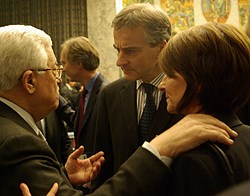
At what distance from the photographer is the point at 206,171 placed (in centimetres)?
125

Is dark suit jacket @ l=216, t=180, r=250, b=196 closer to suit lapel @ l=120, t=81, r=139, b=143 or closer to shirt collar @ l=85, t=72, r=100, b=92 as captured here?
suit lapel @ l=120, t=81, r=139, b=143

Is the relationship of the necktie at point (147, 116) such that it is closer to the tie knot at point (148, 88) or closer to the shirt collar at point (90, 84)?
the tie knot at point (148, 88)

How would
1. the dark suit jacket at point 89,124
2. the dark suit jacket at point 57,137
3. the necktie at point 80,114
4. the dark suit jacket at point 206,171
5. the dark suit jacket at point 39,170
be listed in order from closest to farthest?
the dark suit jacket at point 206,171, the dark suit jacket at point 39,170, the dark suit jacket at point 57,137, the dark suit jacket at point 89,124, the necktie at point 80,114

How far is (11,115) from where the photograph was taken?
1771 millimetres

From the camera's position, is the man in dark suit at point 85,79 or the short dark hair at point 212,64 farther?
the man in dark suit at point 85,79

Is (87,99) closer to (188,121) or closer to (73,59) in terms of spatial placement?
(73,59)

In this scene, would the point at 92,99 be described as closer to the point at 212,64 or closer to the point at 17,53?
the point at 17,53

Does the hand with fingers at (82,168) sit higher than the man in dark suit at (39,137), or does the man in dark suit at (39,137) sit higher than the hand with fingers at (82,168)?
Result: the man in dark suit at (39,137)

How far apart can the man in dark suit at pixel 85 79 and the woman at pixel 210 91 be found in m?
2.43

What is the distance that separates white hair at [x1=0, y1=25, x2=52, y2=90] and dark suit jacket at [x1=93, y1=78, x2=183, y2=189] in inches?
28.2

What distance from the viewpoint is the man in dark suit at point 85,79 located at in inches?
153

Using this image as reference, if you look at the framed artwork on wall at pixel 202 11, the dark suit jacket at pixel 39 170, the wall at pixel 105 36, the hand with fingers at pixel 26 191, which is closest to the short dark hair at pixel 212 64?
the dark suit jacket at pixel 39 170

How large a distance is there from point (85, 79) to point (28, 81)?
243cm

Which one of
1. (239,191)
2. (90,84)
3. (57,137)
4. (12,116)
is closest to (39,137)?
(12,116)
